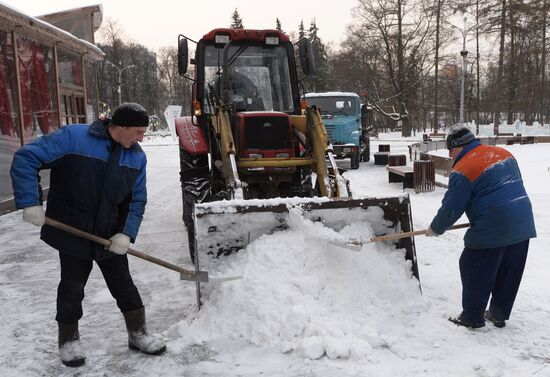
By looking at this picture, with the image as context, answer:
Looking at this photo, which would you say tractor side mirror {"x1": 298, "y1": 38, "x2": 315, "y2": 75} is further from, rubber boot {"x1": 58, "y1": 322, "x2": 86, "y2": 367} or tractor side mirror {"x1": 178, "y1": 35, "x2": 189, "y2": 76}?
rubber boot {"x1": 58, "y1": 322, "x2": 86, "y2": 367}

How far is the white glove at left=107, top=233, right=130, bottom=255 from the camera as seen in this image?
3.06 meters

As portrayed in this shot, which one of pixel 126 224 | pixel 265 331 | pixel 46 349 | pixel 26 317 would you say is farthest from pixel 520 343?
pixel 26 317

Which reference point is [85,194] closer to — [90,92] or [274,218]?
[274,218]

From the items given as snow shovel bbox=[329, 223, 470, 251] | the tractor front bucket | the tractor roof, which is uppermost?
the tractor roof

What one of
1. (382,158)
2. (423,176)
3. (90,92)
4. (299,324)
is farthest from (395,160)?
(299,324)

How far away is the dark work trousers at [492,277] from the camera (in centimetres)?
347

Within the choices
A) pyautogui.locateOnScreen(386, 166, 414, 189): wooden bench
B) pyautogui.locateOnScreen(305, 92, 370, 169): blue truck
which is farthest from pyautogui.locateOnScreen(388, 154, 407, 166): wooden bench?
pyautogui.locateOnScreen(305, 92, 370, 169): blue truck

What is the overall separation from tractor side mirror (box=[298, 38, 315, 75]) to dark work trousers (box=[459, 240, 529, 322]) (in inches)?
128

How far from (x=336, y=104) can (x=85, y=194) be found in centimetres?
1310

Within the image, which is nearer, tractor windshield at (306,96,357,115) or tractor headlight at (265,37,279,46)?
tractor headlight at (265,37,279,46)

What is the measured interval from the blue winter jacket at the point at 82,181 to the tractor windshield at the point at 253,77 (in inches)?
123

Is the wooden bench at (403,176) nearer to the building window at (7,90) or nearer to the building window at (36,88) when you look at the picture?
the building window at (36,88)

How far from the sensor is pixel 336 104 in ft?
Answer: 50.7

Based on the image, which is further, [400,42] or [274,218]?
[400,42]
